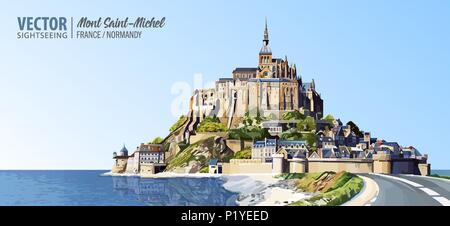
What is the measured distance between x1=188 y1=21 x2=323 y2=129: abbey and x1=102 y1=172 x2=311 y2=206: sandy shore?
213 inches

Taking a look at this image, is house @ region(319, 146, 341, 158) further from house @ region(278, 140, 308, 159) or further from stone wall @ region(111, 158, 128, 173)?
stone wall @ region(111, 158, 128, 173)

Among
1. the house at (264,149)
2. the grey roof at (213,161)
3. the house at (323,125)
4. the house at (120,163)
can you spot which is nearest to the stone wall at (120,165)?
the house at (120,163)

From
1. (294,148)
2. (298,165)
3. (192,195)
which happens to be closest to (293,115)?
(294,148)

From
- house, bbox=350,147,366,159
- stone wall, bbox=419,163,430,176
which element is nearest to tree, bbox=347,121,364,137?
house, bbox=350,147,366,159

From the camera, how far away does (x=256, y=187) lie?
2455cm

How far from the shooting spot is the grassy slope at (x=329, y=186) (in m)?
9.79

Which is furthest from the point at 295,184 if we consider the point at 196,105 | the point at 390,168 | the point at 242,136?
the point at 196,105

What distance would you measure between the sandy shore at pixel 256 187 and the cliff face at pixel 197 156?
0.52m

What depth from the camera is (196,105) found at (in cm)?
4138

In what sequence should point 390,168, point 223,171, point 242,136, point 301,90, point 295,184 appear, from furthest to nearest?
point 301,90 → point 242,136 → point 223,171 → point 390,168 → point 295,184

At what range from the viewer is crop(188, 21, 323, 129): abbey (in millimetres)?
42438
